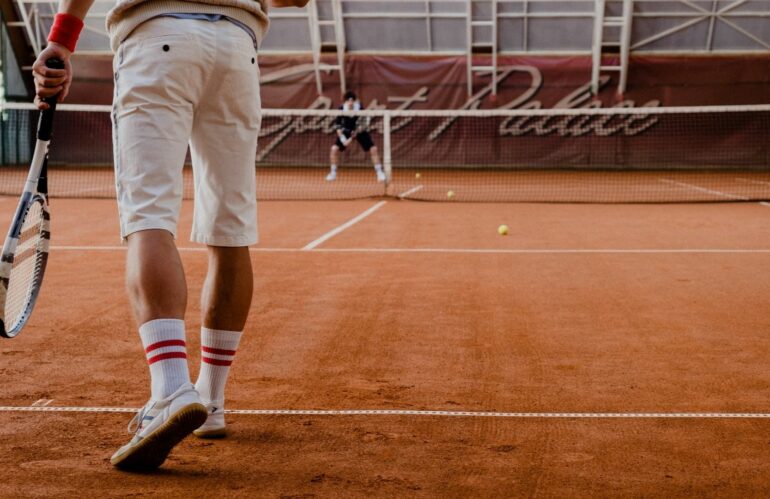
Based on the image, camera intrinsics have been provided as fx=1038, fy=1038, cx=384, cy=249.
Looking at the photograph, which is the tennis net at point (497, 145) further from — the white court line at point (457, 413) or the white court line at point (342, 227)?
the white court line at point (457, 413)

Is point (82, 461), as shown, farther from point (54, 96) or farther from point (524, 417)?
point (524, 417)

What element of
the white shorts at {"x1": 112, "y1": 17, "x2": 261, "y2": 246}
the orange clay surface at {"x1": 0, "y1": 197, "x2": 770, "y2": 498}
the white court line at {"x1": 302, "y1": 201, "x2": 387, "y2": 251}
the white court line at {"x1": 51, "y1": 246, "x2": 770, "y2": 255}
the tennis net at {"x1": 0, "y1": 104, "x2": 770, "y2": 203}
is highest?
the white shorts at {"x1": 112, "y1": 17, "x2": 261, "y2": 246}

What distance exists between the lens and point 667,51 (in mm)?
21094

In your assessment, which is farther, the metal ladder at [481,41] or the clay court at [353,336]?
the metal ladder at [481,41]

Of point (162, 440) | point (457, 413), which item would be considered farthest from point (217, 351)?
point (457, 413)

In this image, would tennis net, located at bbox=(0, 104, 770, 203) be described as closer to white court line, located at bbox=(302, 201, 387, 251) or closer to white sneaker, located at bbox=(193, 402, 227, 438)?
white court line, located at bbox=(302, 201, 387, 251)

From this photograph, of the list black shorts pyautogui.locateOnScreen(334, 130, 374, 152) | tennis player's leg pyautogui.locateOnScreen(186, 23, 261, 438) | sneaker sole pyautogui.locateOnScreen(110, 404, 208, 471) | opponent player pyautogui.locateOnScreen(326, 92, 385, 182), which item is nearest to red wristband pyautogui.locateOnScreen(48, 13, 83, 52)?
tennis player's leg pyautogui.locateOnScreen(186, 23, 261, 438)

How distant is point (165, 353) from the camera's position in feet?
7.82

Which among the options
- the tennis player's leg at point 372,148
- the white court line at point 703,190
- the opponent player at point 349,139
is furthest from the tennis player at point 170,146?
the tennis player's leg at point 372,148

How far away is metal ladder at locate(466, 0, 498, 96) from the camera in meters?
20.3

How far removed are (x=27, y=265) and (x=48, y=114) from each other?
54cm

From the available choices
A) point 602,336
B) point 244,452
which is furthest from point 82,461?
point 602,336

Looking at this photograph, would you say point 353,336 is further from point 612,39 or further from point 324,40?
point 324,40

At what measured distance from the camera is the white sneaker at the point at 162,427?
2.27 metres
